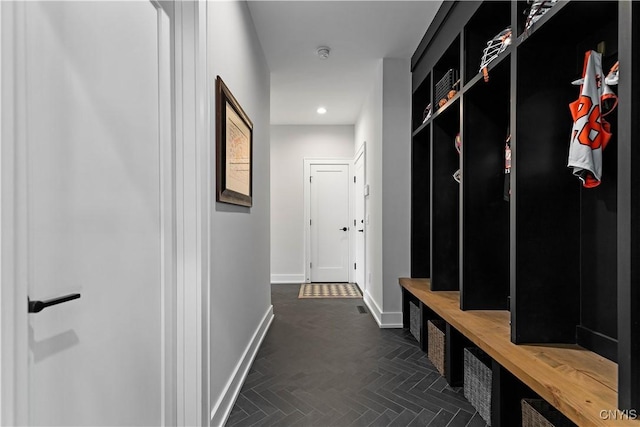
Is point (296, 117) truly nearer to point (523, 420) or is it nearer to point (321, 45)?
point (321, 45)

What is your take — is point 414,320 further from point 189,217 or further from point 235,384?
point 189,217

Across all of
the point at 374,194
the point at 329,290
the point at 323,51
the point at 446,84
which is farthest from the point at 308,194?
the point at 446,84

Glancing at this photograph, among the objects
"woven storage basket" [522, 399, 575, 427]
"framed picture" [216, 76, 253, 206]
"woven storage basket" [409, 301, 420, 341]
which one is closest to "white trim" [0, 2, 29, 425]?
"framed picture" [216, 76, 253, 206]

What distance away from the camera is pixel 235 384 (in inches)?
85.7

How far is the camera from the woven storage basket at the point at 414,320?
3146mm

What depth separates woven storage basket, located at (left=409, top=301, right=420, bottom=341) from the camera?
3146mm

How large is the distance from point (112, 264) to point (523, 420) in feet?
6.10

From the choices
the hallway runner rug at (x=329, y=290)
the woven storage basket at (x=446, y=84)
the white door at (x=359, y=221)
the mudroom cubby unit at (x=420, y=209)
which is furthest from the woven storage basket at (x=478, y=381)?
the white door at (x=359, y=221)

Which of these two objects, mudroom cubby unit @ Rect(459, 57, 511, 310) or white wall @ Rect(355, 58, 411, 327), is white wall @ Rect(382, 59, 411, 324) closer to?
white wall @ Rect(355, 58, 411, 327)

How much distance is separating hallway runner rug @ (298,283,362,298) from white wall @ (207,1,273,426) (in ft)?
5.27

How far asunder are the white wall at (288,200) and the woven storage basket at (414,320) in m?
Result: 2.98

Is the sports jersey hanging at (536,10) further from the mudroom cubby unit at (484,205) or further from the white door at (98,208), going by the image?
the white door at (98,208)

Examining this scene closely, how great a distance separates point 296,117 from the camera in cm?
576

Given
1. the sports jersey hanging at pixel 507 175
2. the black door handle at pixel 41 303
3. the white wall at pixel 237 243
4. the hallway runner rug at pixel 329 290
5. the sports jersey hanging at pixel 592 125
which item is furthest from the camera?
the hallway runner rug at pixel 329 290
